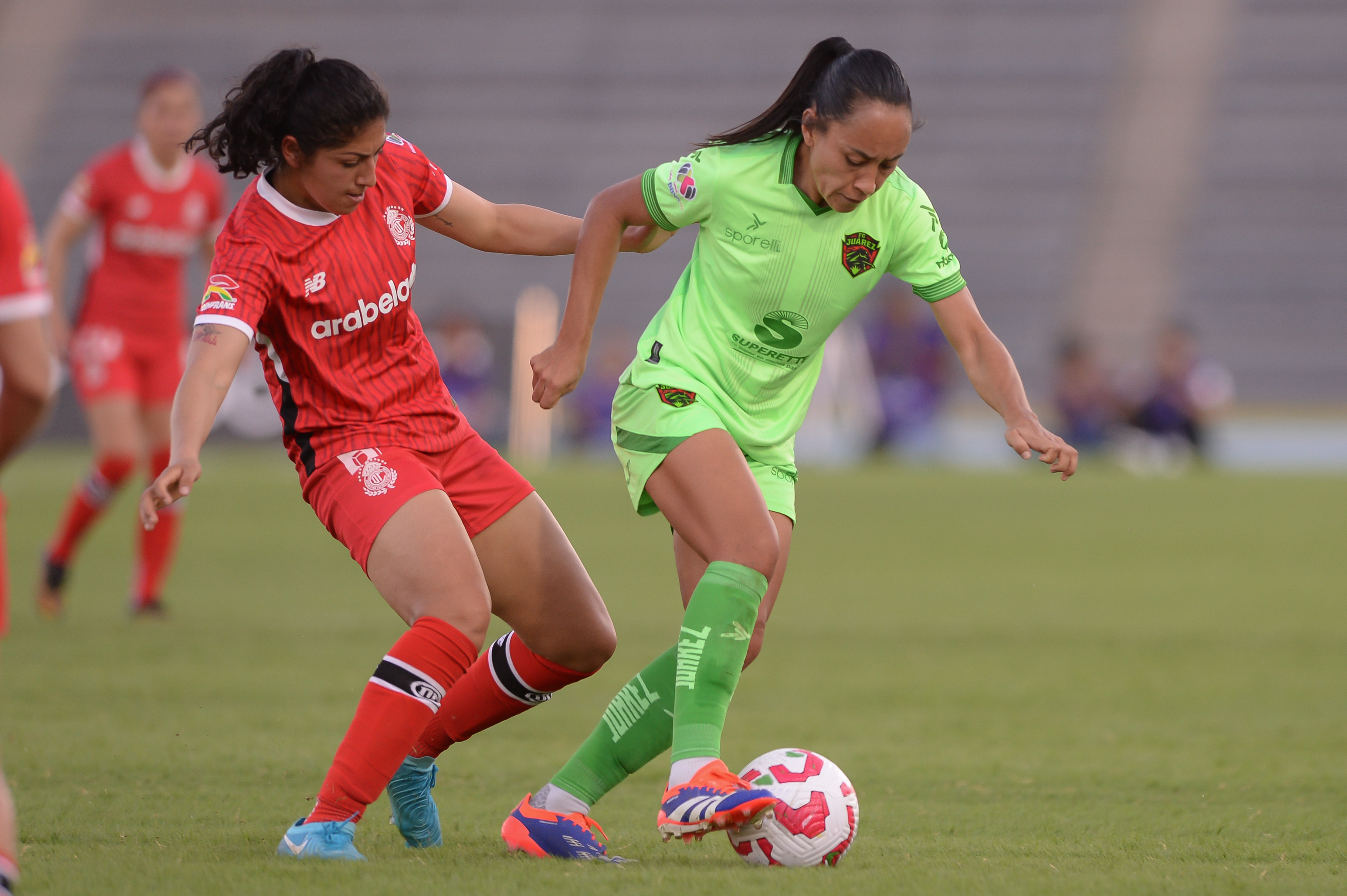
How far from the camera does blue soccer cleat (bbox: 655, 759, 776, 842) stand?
2977 mm

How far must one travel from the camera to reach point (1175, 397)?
1755cm

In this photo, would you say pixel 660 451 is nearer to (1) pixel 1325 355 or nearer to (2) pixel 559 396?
(2) pixel 559 396

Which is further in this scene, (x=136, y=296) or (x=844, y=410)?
(x=844, y=410)

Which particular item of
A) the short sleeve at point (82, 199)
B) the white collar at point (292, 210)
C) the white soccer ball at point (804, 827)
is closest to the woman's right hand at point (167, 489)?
the white collar at point (292, 210)

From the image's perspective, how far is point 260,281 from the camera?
3.21 m

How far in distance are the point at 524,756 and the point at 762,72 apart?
2457cm

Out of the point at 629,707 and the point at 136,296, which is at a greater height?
the point at 136,296

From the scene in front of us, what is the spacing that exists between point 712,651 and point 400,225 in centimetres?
121

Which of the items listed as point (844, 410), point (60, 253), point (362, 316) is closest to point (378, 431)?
point (362, 316)

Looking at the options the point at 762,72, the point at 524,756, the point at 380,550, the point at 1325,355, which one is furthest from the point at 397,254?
the point at 762,72

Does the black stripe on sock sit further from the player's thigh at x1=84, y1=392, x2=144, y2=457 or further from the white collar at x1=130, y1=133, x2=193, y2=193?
the white collar at x1=130, y1=133, x2=193, y2=193

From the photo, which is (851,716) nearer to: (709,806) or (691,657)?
(691,657)

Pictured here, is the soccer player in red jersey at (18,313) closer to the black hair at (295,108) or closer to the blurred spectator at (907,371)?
the black hair at (295,108)

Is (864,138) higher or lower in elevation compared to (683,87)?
lower
